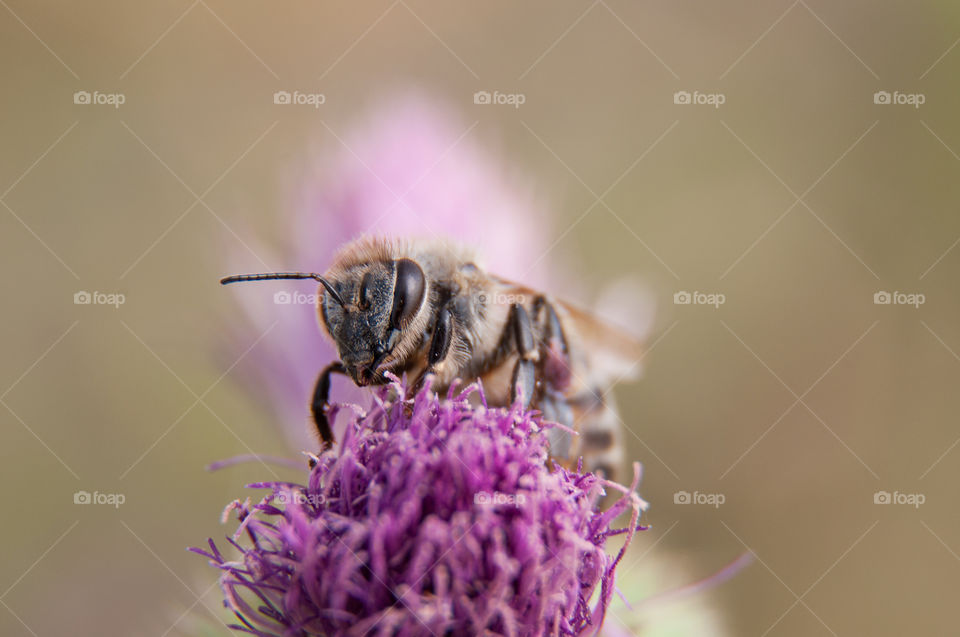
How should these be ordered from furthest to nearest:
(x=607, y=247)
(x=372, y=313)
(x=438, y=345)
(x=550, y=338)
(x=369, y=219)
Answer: (x=607, y=247), (x=369, y=219), (x=550, y=338), (x=438, y=345), (x=372, y=313)

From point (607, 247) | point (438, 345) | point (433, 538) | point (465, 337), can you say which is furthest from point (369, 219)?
point (607, 247)

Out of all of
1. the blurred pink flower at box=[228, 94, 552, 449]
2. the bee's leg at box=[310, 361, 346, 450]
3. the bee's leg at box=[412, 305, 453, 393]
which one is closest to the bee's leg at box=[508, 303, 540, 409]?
the bee's leg at box=[412, 305, 453, 393]

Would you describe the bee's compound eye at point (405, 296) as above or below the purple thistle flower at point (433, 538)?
above

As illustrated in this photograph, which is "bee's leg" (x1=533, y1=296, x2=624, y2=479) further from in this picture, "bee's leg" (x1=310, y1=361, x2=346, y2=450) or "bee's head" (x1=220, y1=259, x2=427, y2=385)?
"bee's leg" (x1=310, y1=361, x2=346, y2=450)

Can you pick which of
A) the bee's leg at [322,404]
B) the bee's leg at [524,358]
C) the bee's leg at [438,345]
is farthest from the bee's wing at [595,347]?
the bee's leg at [322,404]

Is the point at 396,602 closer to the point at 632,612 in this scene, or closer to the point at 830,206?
the point at 632,612

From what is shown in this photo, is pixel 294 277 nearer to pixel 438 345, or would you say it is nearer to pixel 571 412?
pixel 438 345

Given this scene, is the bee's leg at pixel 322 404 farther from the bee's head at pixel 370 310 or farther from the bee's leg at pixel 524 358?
the bee's leg at pixel 524 358

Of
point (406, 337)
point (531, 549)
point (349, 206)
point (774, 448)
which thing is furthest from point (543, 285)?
point (774, 448)
